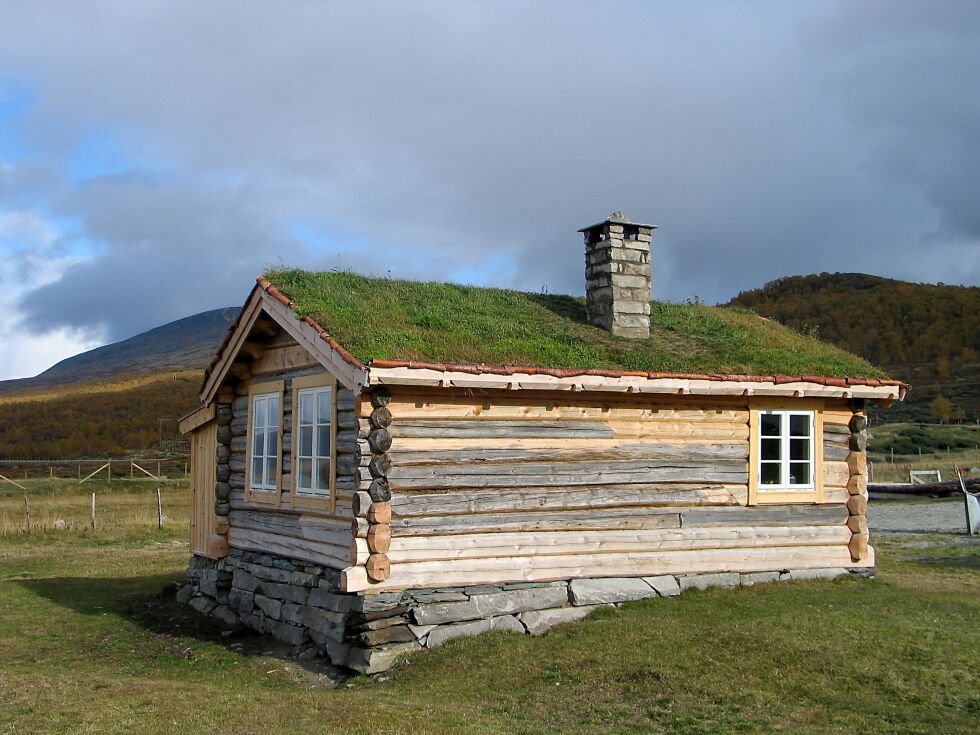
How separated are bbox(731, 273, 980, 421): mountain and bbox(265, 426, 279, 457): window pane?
6621 cm

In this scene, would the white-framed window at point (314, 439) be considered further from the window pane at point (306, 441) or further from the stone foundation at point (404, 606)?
the stone foundation at point (404, 606)

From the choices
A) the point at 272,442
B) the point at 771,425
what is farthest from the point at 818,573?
the point at 272,442

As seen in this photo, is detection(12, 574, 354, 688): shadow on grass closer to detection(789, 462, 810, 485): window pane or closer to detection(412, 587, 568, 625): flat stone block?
detection(412, 587, 568, 625): flat stone block

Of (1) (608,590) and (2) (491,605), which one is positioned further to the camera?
(1) (608,590)

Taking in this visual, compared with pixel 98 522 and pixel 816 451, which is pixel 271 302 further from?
pixel 98 522

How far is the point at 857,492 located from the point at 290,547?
8740 millimetres

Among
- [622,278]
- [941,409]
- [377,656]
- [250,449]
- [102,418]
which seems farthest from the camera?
[102,418]

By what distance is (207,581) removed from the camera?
17.1 meters

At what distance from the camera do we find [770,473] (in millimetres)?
15062

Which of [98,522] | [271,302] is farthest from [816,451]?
[98,522]

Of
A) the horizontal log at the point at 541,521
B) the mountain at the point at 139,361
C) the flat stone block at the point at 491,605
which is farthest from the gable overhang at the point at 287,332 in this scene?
the mountain at the point at 139,361

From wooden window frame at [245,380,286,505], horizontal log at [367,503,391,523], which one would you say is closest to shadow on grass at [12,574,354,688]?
horizontal log at [367,503,391,523]

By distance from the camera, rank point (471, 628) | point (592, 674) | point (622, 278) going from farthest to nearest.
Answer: point (622, 278)
point (471, 628)
point (592, 674)

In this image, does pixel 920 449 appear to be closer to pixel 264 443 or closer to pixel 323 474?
pixel 264 443
